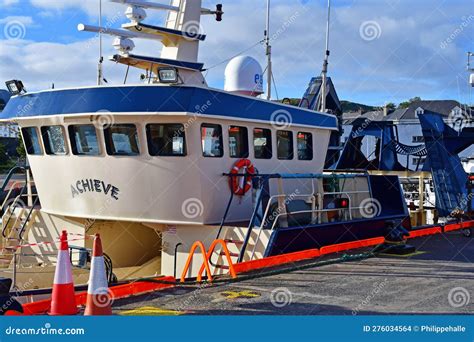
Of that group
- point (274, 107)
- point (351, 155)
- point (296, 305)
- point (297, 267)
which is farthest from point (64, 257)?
point (351, 155)

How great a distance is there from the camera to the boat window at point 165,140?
31.4ft

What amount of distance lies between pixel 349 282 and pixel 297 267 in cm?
95

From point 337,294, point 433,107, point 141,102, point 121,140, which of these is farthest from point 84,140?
point 433,107

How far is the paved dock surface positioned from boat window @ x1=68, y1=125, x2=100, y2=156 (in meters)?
3.55

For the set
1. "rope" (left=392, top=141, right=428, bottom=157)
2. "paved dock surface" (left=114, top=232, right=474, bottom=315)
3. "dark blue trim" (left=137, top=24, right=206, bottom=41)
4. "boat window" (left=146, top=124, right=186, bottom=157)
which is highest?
"dark blue trim" (left=137, top=24, right=206, bottom=41)

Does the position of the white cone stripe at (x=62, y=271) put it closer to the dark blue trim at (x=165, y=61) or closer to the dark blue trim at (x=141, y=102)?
the dark blue trim at (x=141, y=102)

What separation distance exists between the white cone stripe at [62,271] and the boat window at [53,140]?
15.6 ft

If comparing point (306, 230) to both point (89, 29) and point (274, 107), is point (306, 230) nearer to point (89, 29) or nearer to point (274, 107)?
point (274, 107)

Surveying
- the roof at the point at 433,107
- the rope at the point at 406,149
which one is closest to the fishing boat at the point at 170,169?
the rope at the point at 406,149

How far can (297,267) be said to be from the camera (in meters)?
8.76

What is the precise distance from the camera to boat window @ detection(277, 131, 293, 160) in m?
11.5

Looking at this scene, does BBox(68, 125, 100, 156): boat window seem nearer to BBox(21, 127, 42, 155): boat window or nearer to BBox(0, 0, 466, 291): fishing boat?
BBox(0, 0, 466, 291): fishing boat

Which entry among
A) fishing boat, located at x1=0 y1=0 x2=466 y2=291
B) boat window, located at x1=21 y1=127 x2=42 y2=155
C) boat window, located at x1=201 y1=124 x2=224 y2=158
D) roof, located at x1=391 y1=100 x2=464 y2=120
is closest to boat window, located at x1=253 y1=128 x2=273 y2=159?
fishing boat, located at x1=0 y1=0 x2=466 y2=291

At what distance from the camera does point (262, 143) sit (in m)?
11.1
